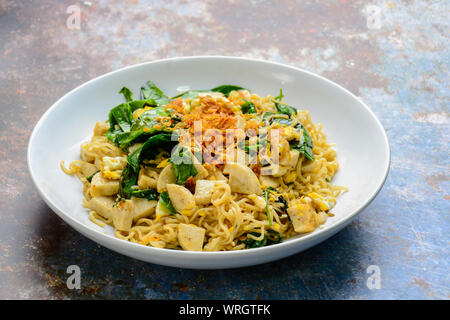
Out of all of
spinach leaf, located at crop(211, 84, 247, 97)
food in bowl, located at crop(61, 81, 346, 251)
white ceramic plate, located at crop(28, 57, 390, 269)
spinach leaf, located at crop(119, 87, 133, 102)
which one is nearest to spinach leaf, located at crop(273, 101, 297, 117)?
food in bowl, located at crop(61, 81, 346, 251)

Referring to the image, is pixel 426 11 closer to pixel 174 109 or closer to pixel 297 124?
pixel 297 124

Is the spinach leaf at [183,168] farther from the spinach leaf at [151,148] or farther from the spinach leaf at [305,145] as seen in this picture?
the spinach leaf at [305,145]

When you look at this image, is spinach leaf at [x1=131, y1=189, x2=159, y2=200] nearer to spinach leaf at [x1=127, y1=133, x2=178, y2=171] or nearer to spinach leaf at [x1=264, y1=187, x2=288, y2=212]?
spinach leaf at [x1=127, y1=133, x2=178, y2=171]

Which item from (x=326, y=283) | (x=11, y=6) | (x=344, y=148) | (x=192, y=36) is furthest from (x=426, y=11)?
(x=11, y=6)

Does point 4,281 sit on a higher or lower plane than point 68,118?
lower

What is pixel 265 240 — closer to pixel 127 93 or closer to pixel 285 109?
pixel 285 109

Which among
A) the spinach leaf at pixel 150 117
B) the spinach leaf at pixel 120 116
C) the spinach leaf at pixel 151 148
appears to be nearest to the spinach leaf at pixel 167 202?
the spinach leaf at pixel 151 148

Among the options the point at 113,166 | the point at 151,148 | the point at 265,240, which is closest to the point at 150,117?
the point at 151,148
